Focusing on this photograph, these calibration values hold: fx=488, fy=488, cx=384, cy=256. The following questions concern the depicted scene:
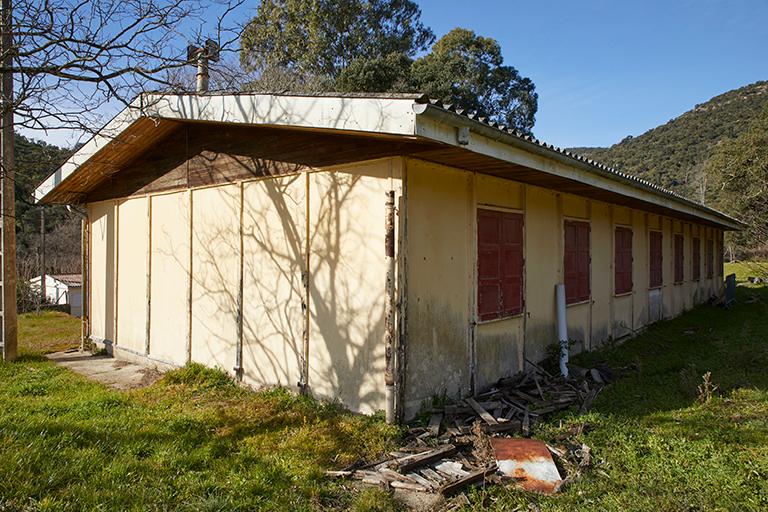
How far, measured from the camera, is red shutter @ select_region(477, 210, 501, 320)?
18.2ft

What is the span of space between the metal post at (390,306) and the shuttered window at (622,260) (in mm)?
6208

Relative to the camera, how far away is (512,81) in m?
24.5

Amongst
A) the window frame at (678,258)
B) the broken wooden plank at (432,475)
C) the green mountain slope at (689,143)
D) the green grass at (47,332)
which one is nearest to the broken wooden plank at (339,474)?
the broken wooden plank at (432,475)

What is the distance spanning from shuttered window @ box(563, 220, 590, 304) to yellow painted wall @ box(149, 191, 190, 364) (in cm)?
564

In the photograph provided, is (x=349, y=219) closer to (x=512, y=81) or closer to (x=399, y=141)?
(x=399, y=141)

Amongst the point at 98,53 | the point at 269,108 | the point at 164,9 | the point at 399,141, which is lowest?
the point at 399,141

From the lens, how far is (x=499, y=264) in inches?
231

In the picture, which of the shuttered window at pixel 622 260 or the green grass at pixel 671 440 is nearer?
the green grass at pixel 671 440

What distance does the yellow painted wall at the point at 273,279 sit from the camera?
17.9ft

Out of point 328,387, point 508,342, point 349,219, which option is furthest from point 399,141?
point 508,342

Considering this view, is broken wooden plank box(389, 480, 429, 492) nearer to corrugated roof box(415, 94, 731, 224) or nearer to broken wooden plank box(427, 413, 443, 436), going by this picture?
broken wooden plank box(427, 413, 443, 436)

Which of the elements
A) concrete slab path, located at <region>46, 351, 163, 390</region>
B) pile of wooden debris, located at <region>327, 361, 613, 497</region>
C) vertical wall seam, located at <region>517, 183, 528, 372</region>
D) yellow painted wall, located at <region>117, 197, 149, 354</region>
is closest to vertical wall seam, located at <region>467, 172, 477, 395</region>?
pile of wooden debris, located at <region>327, 361, 613, 497</region>

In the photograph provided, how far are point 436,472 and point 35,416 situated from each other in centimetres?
394

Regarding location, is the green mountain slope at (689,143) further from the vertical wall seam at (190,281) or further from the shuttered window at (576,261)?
the vertical wall seam at (190,281)
